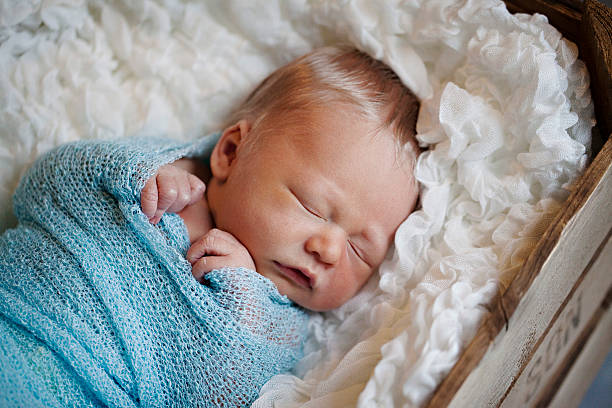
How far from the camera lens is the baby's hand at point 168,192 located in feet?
3.56

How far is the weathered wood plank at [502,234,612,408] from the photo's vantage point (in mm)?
909

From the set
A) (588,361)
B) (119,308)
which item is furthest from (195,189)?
(588,361)

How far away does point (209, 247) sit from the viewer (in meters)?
1.12

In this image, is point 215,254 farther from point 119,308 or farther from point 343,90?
point 343,90

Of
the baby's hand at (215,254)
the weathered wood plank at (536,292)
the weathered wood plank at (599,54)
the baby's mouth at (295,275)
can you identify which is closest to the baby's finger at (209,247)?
the baby's hand at (215,254)

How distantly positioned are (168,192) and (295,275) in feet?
0.96

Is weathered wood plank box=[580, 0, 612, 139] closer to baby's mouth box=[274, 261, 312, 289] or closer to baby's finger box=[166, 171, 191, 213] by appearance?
baby's mouth box=[274, 261, 312, 289]

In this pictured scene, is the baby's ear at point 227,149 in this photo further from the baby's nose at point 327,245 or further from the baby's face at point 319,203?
the baby's nose at point 327,245

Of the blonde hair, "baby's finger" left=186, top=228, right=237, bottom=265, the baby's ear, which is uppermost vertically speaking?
the blonde hair

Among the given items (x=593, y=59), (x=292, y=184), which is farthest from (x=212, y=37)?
(x=593, y=59)

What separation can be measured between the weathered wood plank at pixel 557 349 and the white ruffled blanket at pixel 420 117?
0.36 ft

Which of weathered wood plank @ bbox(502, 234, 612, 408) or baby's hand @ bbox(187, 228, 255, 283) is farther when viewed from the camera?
baby's hand @ bbox(187, 228, 255, 283)

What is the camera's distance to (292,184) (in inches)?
45.5

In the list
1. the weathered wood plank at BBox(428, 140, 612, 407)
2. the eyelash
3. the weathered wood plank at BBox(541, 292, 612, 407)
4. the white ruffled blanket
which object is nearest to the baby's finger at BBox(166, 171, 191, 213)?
the eyelash
